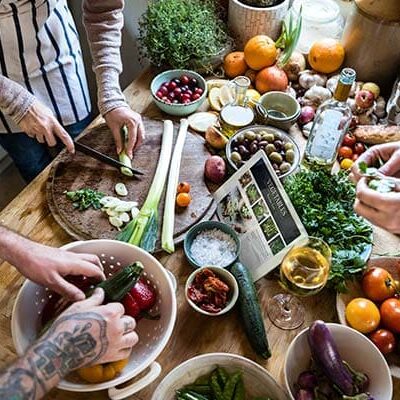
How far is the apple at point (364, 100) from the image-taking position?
5.05 ft

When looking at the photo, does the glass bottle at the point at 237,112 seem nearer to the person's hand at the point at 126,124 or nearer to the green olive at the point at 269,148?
the green olive at the point at 269,148

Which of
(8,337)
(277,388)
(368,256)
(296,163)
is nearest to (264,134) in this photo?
(296,163)

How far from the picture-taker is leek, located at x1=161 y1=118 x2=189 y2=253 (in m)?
1.24

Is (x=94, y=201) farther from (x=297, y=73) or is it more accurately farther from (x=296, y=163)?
(x=297, y=73)

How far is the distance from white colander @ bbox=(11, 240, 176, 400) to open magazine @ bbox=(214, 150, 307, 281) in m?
0.24

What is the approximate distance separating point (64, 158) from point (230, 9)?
2.48 feet

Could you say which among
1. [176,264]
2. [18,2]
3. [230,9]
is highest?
[18,2]

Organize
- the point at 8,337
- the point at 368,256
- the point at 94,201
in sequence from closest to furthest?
the point at 8,337
the point at 368,256
the point at 94,201

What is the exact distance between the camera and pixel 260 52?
5.21 ft

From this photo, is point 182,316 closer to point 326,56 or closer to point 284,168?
point 284,168

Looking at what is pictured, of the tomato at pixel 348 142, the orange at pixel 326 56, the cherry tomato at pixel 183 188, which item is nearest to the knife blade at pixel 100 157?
the cherry tomato at pixel 183 188

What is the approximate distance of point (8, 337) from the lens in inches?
42.2

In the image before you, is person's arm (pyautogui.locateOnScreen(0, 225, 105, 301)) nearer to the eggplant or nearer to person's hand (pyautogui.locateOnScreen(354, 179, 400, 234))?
the eggplant

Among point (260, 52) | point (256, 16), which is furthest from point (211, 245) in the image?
point (256, 16)
